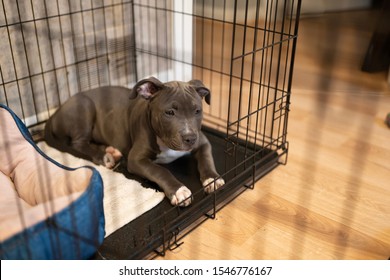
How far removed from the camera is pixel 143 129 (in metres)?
2.36

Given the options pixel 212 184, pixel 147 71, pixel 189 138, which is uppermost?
pixel 189 138

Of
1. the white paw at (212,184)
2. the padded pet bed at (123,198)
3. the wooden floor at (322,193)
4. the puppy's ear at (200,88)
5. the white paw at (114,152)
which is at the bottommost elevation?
the wooden floor at (322,193)

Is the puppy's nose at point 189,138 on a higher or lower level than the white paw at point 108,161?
higher

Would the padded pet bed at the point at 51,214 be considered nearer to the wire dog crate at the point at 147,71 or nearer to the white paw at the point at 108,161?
the wire dog crate at the point at 147,71

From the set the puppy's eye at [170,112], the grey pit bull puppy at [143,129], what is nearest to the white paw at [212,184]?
the grey pit bull puppy at [143,129]

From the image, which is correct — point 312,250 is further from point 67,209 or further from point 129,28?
point 129,28

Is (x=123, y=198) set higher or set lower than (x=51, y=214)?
lower

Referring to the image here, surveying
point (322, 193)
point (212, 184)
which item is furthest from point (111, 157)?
point (322, 193)

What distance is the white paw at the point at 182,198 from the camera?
2101 millimetres

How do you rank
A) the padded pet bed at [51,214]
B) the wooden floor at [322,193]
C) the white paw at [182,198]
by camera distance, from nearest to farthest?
the padded pet bed at [51,214]
the wooden floor at [322,193]
the white paw at [182,198]

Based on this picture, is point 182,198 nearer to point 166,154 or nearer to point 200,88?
point 166,154

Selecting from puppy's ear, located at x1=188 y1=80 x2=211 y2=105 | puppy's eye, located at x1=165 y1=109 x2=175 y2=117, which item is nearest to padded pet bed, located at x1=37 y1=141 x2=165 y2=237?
puppy's eye, located at x1=165 y1=109 x2=175 y2=117

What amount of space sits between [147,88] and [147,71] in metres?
1.28

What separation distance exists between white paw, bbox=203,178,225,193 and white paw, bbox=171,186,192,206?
0.11m
